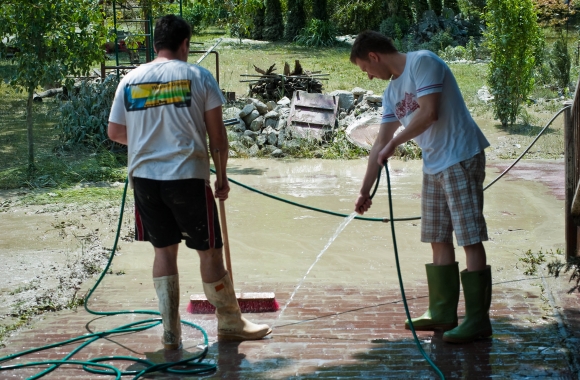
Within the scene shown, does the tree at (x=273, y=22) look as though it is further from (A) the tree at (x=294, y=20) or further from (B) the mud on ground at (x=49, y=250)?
(B) the mud on ground at (x=49, y=250)

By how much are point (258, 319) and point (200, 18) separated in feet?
98.0

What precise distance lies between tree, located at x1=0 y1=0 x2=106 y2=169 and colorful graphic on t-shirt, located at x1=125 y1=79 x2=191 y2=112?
6.47 metres

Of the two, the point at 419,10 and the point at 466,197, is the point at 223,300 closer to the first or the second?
the point at 466,197

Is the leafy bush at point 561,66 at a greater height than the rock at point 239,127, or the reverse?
the leafy bush at point 561,66

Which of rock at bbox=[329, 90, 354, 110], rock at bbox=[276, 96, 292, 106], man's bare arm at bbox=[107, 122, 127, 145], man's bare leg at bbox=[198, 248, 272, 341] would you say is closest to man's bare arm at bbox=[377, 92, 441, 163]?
man's bare leg at bbox=[198, 248, 272, 341]

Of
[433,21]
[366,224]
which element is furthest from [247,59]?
[366,224]

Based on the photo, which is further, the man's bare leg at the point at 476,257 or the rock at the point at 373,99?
the rock at the point at 373,99

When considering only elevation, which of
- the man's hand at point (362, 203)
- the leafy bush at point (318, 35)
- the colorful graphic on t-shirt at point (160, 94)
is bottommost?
the man's hand at point (362, 203)

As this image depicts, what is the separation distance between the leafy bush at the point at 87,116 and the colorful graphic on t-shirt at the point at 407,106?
8.22m

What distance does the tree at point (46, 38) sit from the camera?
9914 mm

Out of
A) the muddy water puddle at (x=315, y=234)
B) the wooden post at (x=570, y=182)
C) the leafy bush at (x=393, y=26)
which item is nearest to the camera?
the wooden post at (x=570, y=182)

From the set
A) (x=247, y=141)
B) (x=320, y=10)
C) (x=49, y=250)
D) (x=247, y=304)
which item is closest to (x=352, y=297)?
(x=247, y=304)

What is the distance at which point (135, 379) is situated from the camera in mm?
3811

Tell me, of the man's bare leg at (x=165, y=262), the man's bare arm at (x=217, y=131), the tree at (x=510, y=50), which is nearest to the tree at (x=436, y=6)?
the tree at (x=510, y=50)
